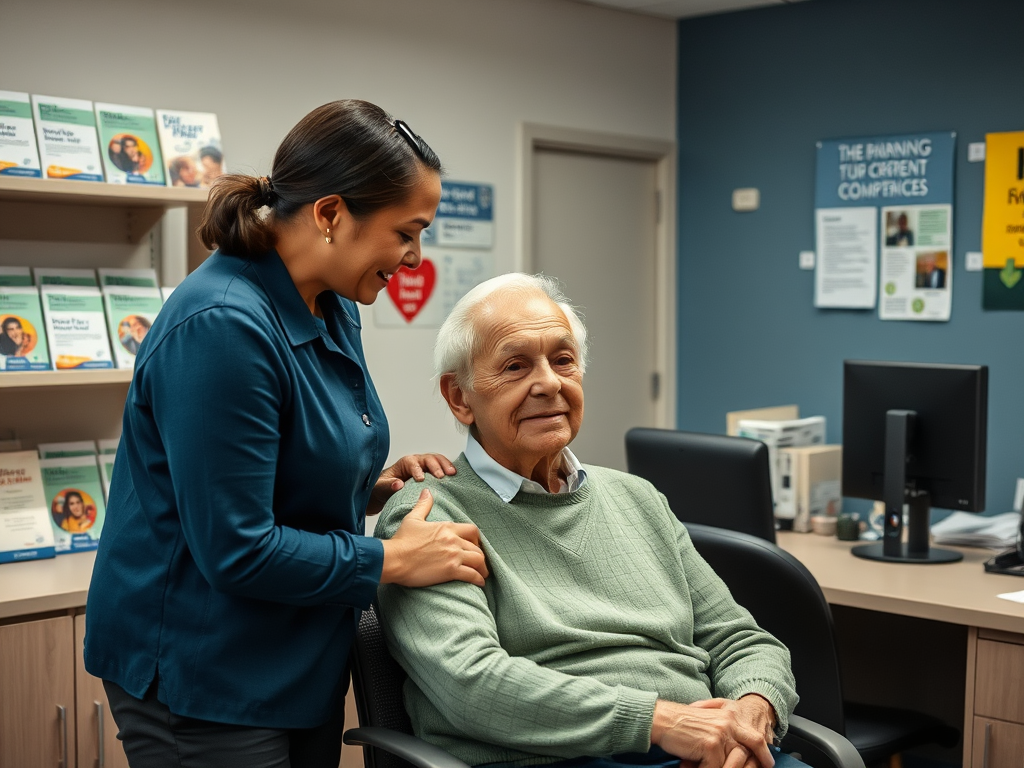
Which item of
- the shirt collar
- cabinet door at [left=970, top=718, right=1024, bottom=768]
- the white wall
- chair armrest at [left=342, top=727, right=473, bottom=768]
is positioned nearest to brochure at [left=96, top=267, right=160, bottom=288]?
the white wall

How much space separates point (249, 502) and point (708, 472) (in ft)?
4.89

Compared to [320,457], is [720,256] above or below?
above

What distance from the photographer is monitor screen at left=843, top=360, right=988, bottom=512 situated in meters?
2.90

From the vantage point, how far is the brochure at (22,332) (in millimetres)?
2650

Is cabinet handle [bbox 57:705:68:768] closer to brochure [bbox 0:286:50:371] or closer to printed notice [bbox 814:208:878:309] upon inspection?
brochure [bbox 0:286:50:371]

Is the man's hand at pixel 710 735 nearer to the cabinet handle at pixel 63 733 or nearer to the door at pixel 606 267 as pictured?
the cabinet handle at pixel 63 733

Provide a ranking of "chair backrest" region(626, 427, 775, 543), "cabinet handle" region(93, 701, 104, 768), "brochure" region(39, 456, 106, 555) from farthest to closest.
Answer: "brochure" region(39, 456, 106, 555) < "chair backrest" region(626, 427, 775, 543) < "cabinet handle" region(93, 701, 104, 768)

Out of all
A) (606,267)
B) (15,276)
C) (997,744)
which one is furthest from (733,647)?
(606,267)

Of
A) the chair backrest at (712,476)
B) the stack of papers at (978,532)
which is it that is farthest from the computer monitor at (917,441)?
the chair backrest at (712,476)

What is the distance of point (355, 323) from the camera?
1.75 m

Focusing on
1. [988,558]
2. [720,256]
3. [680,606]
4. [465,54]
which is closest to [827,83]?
[720,256]

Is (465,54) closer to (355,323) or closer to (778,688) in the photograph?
(355,323)

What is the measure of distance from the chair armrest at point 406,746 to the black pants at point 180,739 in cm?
17

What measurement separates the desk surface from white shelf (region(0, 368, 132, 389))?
1.83 metres
